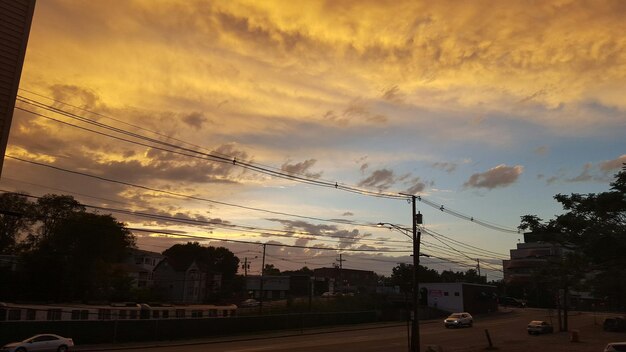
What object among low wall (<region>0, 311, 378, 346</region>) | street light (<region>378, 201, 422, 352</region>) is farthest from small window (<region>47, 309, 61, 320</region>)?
street light (<region>378, 201, 422, 352</region>)

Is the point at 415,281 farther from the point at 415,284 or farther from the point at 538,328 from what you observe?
the point at 538,328

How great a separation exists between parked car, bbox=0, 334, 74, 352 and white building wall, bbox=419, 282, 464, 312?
6919 centimetres

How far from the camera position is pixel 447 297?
293 ft

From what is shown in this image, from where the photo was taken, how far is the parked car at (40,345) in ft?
95.3

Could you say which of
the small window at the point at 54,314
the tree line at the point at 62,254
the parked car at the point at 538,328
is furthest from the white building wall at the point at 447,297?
the small window at the point at 54,314

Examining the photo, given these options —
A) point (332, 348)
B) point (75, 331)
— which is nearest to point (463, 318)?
point (332, 348)

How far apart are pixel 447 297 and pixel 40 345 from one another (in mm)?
74822

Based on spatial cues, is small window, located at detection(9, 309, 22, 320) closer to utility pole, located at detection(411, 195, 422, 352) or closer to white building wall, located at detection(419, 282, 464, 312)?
utility pole, located at detection(411, 195, 422, 352)

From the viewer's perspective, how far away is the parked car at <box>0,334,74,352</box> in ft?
95.3

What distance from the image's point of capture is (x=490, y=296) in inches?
3738

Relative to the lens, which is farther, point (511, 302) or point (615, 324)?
point (511, 302)

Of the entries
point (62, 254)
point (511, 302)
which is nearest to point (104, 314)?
point (62, 254)

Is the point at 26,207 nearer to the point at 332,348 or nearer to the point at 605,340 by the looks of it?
the point at 332,348

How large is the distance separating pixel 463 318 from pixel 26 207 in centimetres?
6604
